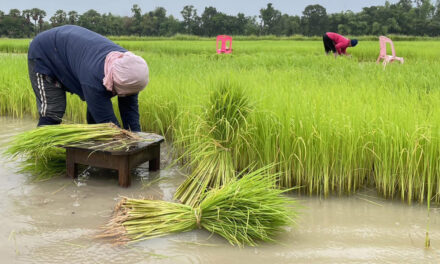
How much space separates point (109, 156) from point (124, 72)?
0.57 metres

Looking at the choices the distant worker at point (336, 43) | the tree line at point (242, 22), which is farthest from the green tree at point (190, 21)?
the distant worker at point (336, 43)

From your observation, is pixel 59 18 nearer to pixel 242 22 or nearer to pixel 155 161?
pixel 242 22

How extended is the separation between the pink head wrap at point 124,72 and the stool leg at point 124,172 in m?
0.45

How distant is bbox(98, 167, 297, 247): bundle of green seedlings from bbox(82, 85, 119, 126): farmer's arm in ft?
2.87

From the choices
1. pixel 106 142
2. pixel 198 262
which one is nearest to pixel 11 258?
pixel 198 262

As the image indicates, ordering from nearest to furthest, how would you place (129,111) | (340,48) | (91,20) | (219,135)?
1. (219,135)
2. (129,111)
3. (340,48)
4. (91,20)

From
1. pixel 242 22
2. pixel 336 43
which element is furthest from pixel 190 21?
pixel 336 43

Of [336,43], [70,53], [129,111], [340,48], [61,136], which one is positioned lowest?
[61,136]

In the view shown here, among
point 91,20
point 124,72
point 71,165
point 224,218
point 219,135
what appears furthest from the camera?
point 91,20

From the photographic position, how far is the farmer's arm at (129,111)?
121 inches

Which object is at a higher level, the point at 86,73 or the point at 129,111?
the point at 86,73

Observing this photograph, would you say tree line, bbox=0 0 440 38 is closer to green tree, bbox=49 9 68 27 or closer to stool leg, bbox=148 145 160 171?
green tree, bbox=49 9 68 27

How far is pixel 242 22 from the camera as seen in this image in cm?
4950

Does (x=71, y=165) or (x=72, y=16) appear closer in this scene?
(x=71, y=165)
